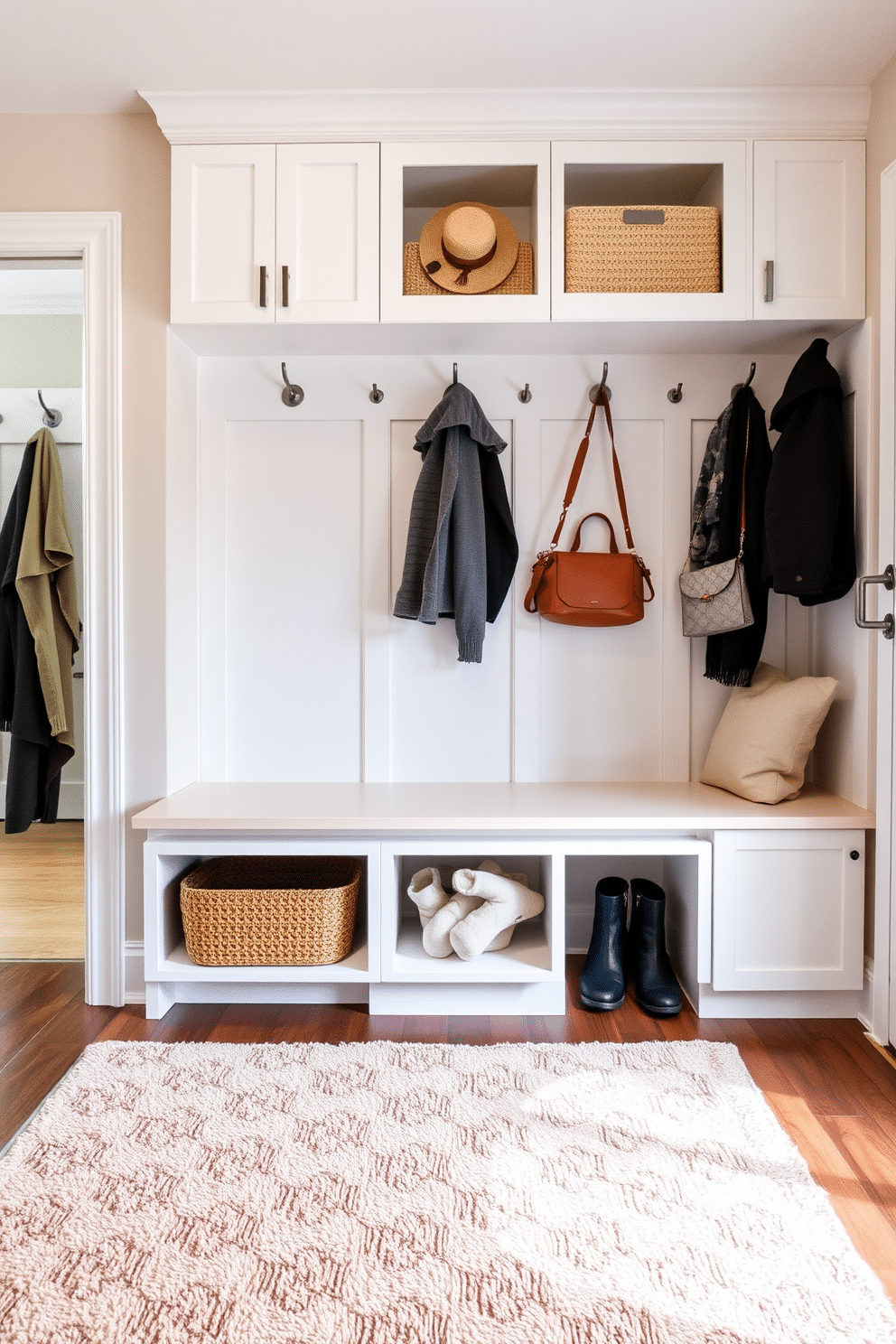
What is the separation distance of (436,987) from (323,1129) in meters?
0.56

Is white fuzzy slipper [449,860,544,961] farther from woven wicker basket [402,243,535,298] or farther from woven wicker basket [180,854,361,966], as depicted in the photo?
woven wicker basket [402,243,535,298]

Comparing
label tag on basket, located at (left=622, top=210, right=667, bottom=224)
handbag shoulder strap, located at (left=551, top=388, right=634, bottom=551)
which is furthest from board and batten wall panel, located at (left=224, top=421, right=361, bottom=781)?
label tag on basket, located at (left=622, top=210, right=667, bottom=224)

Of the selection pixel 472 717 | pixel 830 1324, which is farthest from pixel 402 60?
pixel 830 1324

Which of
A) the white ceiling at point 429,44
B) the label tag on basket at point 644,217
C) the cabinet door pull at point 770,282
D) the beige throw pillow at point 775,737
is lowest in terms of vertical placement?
the beige throw pillow at point 775,737

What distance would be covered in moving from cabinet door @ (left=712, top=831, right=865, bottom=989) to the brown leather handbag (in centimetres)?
70

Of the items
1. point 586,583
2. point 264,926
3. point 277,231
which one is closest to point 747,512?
point 586,583

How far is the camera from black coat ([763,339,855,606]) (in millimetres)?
2023

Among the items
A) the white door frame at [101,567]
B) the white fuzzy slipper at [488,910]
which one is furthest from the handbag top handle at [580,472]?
the white door frame at [101,567]

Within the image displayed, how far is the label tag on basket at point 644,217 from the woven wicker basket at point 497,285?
0.85 feet

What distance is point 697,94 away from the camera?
201 centimetres

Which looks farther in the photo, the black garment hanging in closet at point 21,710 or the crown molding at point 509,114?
the black garment hanging in closet at point 21,710

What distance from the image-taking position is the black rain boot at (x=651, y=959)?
207 cm

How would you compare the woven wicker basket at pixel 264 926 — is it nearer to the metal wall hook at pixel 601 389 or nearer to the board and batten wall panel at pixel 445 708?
the board and batten wall panel at pixel 445 708

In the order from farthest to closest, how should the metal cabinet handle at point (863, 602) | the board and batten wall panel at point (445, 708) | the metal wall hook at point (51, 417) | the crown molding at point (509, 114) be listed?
the metal wall hook at point (51, 417)
the board and batten wall panel at point (445, 708)
the crown molding at point (509, 114)
the metal cabinet handle at point (863, 602)
